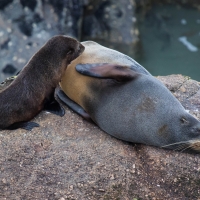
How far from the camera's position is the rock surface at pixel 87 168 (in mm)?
4684

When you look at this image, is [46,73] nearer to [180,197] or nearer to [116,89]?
[116,89]

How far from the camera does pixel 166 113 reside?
4.96 meters

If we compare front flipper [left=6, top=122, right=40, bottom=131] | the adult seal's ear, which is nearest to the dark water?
the adult seal's ear

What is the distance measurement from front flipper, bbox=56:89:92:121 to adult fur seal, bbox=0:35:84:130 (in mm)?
146

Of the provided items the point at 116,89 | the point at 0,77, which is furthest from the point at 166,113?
the point at 0,77

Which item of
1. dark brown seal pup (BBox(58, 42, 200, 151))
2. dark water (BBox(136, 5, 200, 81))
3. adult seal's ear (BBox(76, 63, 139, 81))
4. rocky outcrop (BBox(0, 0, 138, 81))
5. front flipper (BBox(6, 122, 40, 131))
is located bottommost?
dark water (BBox(136, 5, 200, 81))

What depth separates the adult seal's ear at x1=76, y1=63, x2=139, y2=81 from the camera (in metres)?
5.13

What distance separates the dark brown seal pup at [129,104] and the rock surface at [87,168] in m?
0.17

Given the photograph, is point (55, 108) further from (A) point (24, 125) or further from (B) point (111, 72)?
(B) point (111, 72)

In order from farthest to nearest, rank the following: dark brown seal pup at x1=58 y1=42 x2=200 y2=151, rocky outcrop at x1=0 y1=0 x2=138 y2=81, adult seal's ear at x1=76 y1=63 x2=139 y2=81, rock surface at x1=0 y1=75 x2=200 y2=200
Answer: rocky outcrop at x1=0 y1=0 x2=138 y2=81
adult seal's ear at x1=76 y1=63 x2=139 y2=81
dark brown seal pup at x1=58 y1=42 x2=200 y2=151
rock surface at x1=0 y1=75 x2=200 y2=200

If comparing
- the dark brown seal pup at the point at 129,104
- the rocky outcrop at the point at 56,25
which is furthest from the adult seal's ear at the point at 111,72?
the rocky outcrop at the point at 56,25

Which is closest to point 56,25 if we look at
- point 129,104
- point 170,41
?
point 170,41

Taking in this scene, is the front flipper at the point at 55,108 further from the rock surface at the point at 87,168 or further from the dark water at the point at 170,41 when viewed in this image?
the dark water at the point at 170,41

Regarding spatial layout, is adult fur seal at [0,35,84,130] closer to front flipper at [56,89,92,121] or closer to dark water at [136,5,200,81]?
front flipper at [56,89,92,121]
